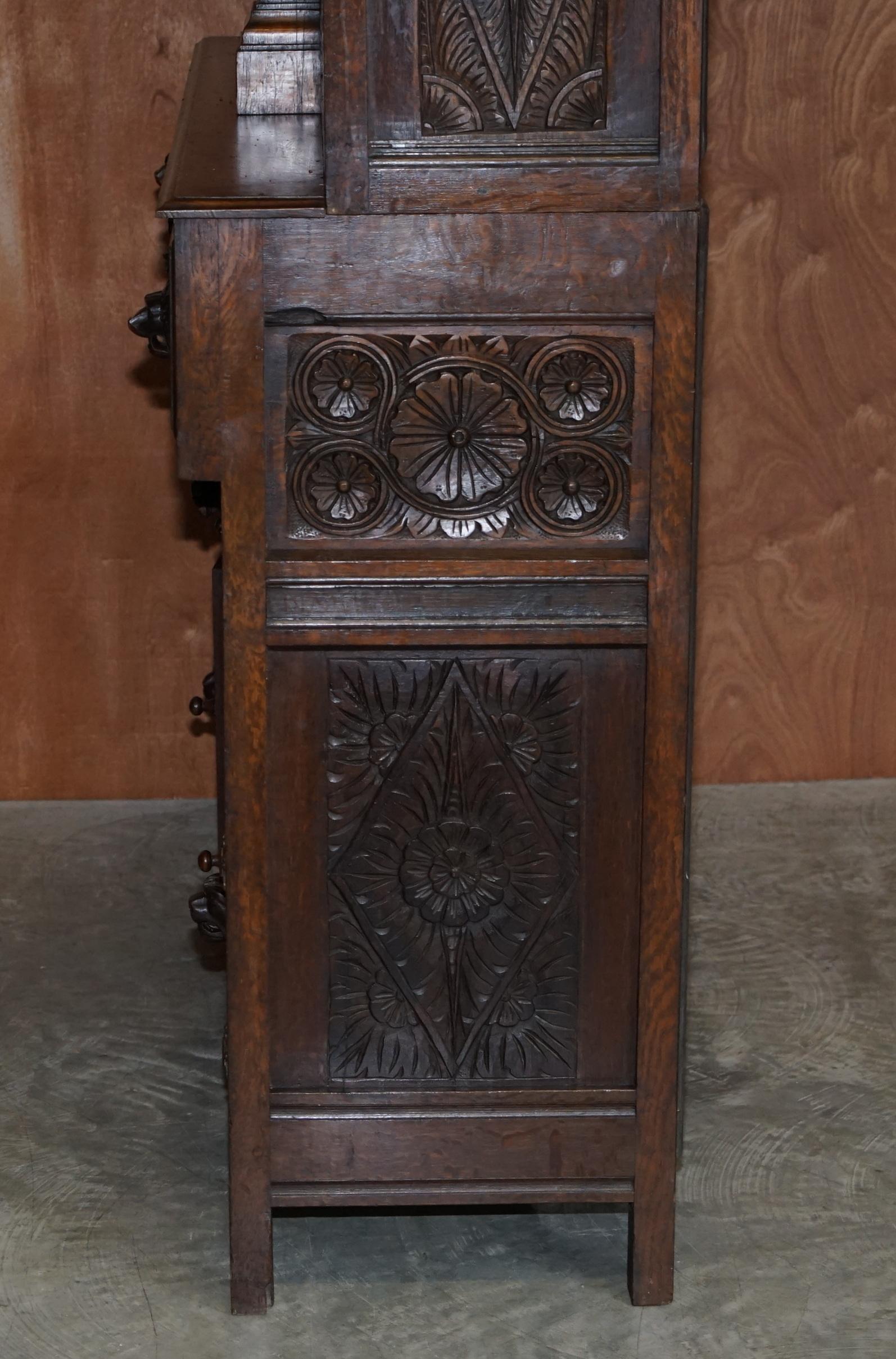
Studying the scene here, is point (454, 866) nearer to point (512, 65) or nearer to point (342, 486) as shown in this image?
point (342, 486)

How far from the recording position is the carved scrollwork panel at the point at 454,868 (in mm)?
2090

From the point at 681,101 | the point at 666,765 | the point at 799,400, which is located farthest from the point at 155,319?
the point at 799,400

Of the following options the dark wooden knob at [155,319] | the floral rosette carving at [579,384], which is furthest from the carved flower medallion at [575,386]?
the dark wooden knob at [155,319]

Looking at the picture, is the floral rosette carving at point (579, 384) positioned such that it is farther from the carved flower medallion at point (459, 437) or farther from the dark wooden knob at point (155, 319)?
the dark wooden knob at point (155, 319)

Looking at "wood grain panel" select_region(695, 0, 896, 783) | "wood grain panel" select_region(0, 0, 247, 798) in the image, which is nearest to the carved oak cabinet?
"wood grain panel" select_region(0, 0, 247, 798)

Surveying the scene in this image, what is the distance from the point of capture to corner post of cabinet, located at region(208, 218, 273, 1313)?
1953 millimetres

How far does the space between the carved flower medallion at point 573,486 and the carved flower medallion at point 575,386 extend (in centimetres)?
5

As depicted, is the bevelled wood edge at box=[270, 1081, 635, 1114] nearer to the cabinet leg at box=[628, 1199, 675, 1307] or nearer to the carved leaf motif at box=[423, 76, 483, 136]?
the cabinet leg at box=[628, 1199, 675, 1307]

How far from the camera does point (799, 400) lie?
392 cm

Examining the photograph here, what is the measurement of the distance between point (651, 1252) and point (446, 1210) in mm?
344

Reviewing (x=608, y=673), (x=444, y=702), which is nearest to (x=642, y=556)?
(x=608, y=673)

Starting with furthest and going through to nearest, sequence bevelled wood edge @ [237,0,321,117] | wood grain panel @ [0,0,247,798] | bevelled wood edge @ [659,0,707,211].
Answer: wood grain panel @ [0,0,247,798] < bevelled wood edge @ [237,0,321,117] < bevelled wood edge @ [659,0,707,211]

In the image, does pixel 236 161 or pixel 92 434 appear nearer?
pixel 236 161

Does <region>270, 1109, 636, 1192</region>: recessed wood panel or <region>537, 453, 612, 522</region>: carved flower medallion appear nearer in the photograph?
<region>537, 453, 612, 522</region>: carved flower medallion
